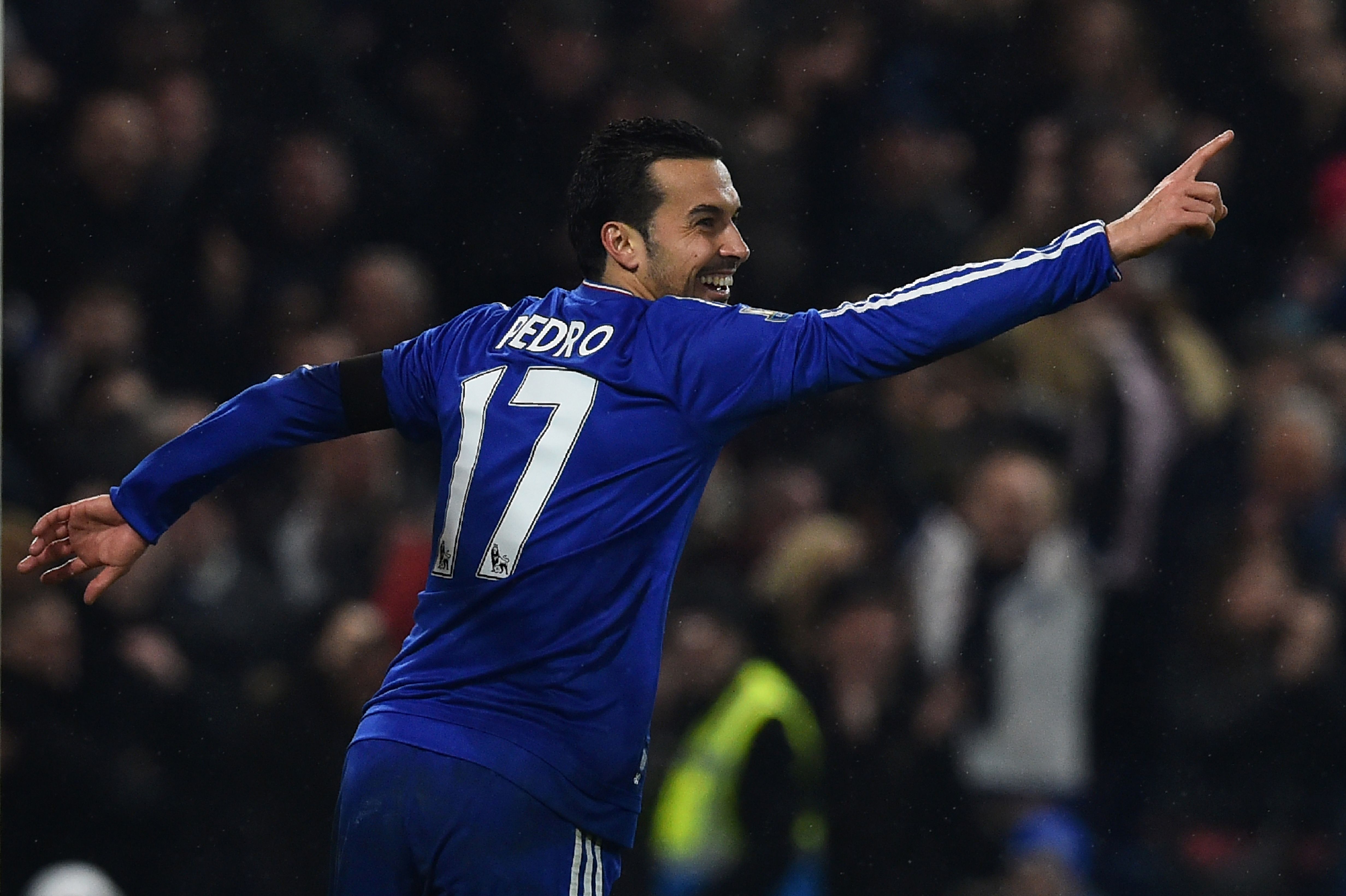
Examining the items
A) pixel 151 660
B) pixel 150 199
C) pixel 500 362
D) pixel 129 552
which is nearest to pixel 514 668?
pixel 500 362

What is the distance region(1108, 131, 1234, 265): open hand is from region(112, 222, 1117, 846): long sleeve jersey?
3 cm

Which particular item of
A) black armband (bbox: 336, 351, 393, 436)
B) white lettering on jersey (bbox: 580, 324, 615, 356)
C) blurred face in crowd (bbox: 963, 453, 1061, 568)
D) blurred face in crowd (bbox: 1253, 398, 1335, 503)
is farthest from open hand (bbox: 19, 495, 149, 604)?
blurred face in crowd (bbox: 1253, 398, 1335, 503)

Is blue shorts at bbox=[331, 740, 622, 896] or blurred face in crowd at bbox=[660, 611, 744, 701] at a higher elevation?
blurred face in crowd at bbox=[660, 611, 744, 701]

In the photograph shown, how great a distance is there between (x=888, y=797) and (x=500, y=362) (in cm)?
242

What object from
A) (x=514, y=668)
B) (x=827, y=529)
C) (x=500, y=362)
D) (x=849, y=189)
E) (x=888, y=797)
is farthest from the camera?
(x=849, y=189)

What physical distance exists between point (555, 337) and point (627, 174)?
13.9 inches

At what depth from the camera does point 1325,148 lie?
5.09 metres

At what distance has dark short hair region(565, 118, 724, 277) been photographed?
2.51 m

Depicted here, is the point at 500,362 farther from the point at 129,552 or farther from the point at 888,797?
the point at 888,797

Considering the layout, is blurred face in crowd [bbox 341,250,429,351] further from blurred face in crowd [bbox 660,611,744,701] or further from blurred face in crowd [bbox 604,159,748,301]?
blurred face in crowd [bbox 604,159,748,301]

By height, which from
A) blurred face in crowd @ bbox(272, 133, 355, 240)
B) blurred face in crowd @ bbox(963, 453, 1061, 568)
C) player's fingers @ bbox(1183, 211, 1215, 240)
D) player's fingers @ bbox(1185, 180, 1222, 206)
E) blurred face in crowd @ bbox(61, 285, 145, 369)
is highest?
blurred face in crowd @ bbox(272, 133, 355, 240)

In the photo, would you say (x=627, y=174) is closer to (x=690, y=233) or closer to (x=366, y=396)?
(x=690, y=233)

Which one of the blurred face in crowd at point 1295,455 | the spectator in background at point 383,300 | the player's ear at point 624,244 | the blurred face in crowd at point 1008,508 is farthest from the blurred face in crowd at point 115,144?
the blurred face in crowd at point 1295,455

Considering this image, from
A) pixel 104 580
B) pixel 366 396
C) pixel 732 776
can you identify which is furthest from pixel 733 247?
pixel 732 776
